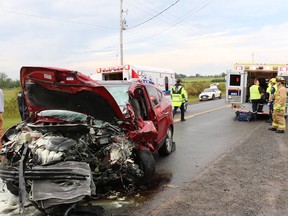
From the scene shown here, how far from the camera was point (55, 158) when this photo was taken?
4.10m

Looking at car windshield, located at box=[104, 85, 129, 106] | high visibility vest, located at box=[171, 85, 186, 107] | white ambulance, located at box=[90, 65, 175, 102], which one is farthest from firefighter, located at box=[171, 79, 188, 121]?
car windshield, located at box=[104, 85, 129, 106]

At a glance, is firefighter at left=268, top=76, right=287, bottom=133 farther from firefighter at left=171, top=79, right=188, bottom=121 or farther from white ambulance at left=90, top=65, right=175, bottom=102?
white ambulance at left=90, top=65, right=175, bottom=102

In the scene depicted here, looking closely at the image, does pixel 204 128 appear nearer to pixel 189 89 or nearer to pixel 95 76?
pixel 95 76

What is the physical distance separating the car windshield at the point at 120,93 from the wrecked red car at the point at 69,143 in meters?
0.19

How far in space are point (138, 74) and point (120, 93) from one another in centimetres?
1017

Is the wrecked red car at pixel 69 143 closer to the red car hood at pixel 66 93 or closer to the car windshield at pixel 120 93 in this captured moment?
the red car hood at pixel 66 93

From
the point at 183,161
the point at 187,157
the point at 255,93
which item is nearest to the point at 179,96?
the point at 255,93

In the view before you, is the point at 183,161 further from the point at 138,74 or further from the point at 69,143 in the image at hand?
the point at 138,74

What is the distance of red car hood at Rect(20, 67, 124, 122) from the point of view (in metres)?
4.46

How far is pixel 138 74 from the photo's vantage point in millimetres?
16328

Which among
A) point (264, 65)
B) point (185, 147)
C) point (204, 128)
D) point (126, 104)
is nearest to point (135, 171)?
point (126, 104)

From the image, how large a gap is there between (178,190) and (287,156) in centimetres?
362

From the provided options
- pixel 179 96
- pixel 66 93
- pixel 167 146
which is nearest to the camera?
pixel 66 93

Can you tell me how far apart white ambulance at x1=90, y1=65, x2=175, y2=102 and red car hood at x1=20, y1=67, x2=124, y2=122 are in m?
10.0
